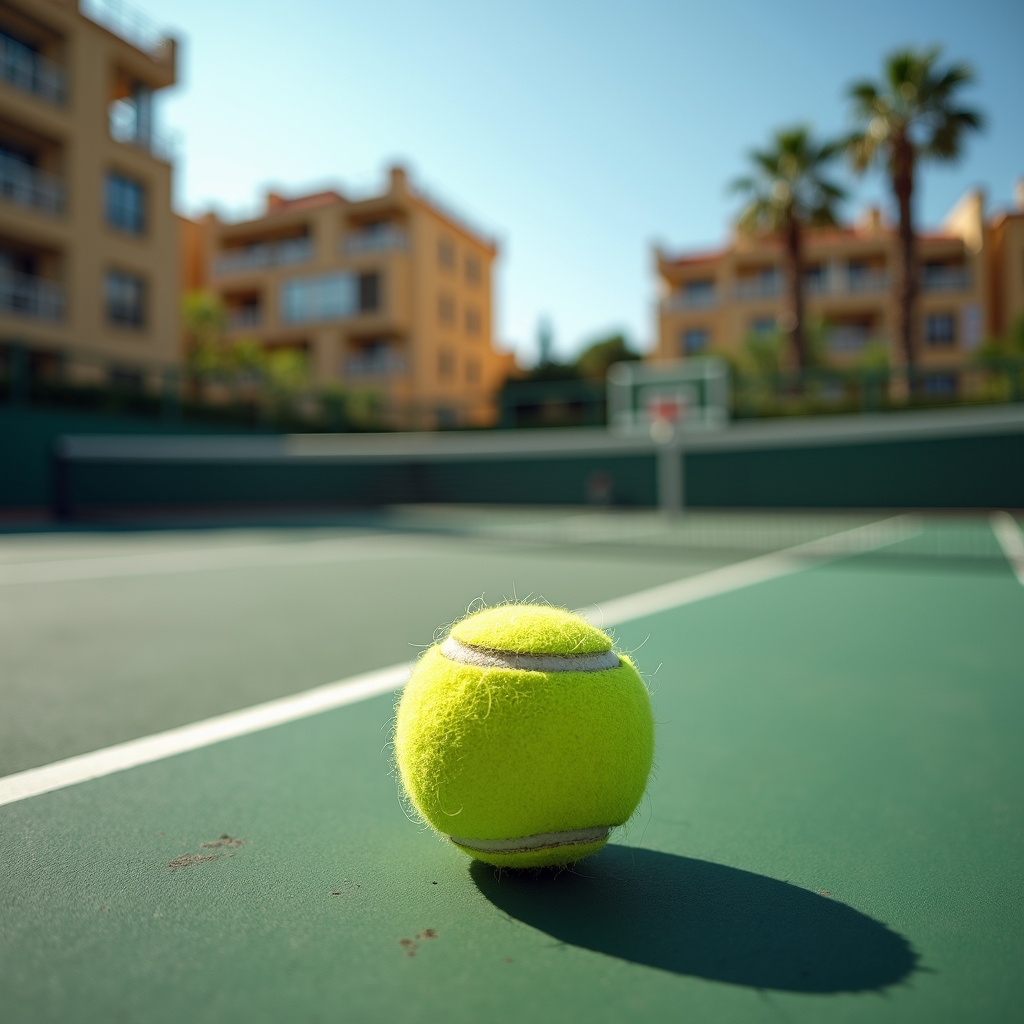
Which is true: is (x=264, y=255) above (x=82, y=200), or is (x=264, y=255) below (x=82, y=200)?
above

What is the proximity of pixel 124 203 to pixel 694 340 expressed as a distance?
111ft

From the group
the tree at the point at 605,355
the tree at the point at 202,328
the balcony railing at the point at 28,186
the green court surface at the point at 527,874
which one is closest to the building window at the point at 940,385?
the green court surface at the point at 527,874

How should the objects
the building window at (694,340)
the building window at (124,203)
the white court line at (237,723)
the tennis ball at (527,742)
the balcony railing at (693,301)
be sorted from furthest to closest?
the building window at (694,340), the balcony railing at (693,301), the building window at (124,203), the white court line at (237,723), the tennis ball at (527,742)

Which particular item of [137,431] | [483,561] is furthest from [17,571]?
[137,431]

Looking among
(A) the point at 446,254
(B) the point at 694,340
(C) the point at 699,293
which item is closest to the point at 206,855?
(A) the point at 446,254

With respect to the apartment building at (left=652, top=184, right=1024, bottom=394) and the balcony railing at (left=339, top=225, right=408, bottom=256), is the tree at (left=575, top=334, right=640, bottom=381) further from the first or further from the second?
the balcony railing at (left=339, top=225, right=408, bottom=256)

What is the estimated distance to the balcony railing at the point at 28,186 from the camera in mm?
26375

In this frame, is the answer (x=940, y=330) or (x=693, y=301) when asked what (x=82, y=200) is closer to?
(x=693, y=301)

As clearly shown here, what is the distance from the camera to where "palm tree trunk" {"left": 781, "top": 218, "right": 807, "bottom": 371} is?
2988cm

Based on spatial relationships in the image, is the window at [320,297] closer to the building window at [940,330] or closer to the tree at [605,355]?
the tree at [605,355]

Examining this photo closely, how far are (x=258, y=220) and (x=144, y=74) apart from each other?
17372mm

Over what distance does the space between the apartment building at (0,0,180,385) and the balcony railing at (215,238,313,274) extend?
16217 millimetres

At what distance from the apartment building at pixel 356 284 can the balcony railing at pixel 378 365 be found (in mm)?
68

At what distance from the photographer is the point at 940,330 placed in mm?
47938
